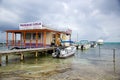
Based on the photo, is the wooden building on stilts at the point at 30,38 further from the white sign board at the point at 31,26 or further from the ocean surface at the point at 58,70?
the ocean surface at the point at 58,70

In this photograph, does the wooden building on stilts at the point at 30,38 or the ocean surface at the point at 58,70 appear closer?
the ocean surface at the point at 58,70

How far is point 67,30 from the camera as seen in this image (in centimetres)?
3019

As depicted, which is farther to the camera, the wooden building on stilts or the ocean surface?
the wooden building on stilts

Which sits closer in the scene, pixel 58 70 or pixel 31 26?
pixel 58 70

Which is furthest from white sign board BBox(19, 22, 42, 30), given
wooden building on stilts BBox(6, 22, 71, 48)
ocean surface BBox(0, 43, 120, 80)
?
ocean surface BBox(0, 43, 120, 80)

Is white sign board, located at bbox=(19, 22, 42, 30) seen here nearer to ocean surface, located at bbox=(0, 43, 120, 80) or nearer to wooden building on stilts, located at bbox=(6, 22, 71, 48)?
wooden building on stilts, located at bbox=(6, 22, 71, 48)

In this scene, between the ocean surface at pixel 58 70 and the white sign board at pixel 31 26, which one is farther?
the white sign board at pixel 31 26

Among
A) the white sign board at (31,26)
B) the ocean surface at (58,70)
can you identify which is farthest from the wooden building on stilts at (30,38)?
the ocean surface at (58,70)

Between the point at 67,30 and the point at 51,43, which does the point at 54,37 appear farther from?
the point at 67,30

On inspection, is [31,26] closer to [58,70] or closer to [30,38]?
[30,38]

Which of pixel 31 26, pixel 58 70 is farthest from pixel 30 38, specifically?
pixel 58 70

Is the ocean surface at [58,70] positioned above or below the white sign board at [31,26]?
below

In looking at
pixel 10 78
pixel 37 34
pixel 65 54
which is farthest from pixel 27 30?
pixel 10 78

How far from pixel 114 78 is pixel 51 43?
646 inches
